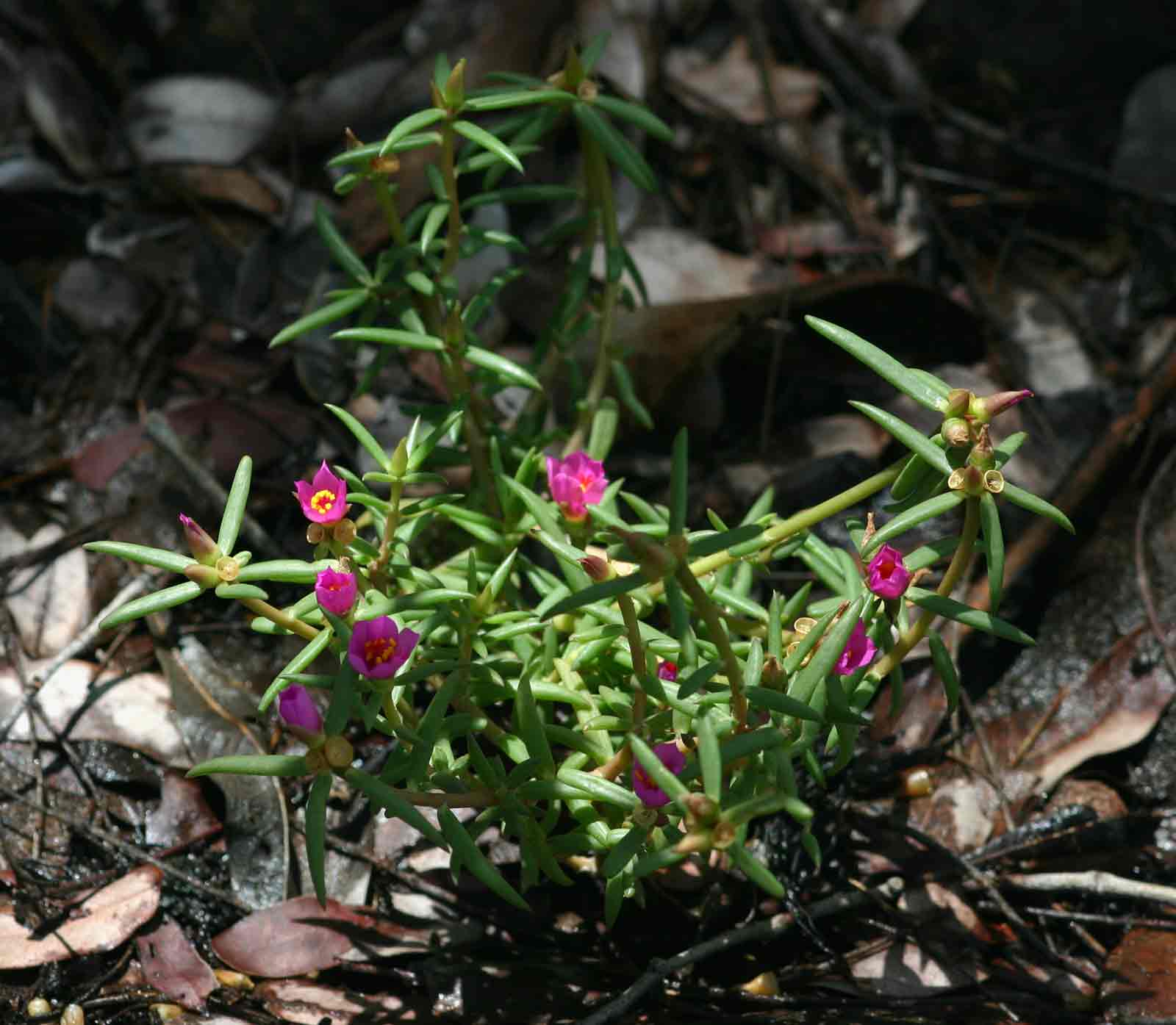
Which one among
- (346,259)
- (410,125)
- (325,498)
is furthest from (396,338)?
(325,498)

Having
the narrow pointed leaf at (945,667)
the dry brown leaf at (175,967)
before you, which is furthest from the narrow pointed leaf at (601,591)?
the dry brown leaf at (175,967)

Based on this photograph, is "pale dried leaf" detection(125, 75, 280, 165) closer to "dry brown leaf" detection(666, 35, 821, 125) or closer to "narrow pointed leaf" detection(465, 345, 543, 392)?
"dry brown leaf" detection(666, 35, 821, 125)

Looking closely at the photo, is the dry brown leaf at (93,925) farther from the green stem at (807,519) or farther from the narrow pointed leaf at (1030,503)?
the narrow pointed leaf at (1030,503)

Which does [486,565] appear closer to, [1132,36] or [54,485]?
[54,485]

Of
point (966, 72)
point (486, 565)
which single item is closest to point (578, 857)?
point (486, 565)

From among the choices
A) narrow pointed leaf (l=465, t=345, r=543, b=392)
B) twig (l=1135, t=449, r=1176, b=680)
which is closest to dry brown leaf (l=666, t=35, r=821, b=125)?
twig (l=1135, t=449, r=1176, b=680)

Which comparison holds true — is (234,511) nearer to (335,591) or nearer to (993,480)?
(335,591)
